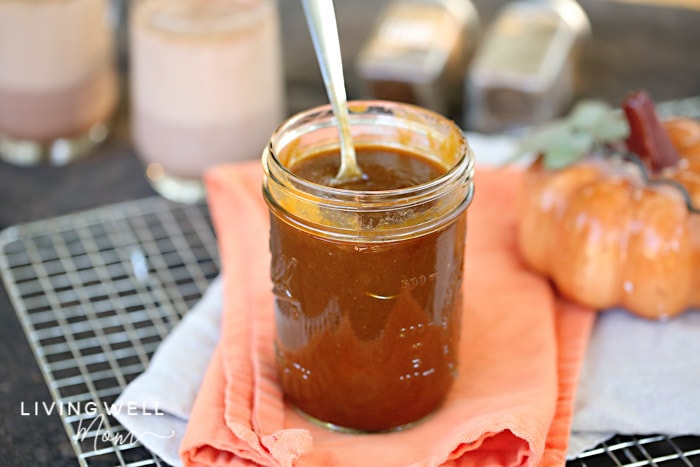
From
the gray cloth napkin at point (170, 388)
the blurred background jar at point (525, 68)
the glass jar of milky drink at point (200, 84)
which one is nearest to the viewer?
the gray cloth napkin at point (170, 388)

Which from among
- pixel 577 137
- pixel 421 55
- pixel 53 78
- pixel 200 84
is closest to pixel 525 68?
pixel 421 55

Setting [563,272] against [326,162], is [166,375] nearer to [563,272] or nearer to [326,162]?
[326,162]

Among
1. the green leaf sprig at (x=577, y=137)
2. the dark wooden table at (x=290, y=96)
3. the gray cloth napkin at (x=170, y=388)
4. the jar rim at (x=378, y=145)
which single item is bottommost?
the dark wooden table at (x=290, y=96)

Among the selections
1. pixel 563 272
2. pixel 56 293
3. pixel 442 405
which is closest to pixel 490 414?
pixel 442 405

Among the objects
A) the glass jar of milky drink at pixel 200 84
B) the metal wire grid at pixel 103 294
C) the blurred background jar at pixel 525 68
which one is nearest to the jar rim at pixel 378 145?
the metal wire grid at pixel 103 294

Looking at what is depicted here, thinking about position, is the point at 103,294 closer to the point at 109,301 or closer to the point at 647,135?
the point at 109,301

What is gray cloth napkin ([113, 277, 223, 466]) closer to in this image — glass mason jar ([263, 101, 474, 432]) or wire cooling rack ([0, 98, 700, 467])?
wire cooling rack ([0, 98, 700, 467])

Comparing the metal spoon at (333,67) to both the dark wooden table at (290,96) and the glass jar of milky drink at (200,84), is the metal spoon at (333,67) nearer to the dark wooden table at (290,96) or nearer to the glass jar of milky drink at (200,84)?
the dark wooden table at (290,96)
